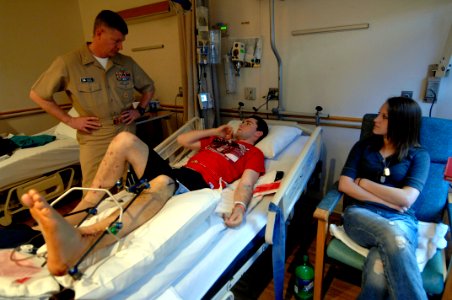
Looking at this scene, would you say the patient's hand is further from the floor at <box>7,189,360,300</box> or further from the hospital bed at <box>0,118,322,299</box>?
the floor at <box>7,189,360,300</box>

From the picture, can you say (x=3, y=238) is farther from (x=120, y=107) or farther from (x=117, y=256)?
(x=120, y=107)

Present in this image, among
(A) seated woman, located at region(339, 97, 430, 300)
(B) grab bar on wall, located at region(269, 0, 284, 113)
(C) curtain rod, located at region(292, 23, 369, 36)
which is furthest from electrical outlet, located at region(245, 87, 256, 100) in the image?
(A) seated woman, located at region(339, 97, 430, 300)

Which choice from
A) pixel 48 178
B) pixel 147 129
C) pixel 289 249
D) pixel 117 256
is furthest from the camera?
pixel 147 129

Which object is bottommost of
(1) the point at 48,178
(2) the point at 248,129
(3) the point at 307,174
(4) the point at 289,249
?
(4) the point at 289,249

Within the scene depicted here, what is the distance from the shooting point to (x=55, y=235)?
87 centimetres

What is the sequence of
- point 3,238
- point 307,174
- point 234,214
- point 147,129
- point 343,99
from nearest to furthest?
1. point 3,238
2. point 234,214
3. point 307,174
4. point 343,99
5. point 147,129

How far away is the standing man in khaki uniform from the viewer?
1.84 metres

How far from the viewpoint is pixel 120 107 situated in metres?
2.08

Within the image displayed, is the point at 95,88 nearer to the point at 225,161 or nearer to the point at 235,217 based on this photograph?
the point at 225,161

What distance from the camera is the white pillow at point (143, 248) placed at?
2.85ft

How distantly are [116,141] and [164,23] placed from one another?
6.90 feet

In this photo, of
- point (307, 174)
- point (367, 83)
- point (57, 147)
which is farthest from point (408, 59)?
point (57, 147)

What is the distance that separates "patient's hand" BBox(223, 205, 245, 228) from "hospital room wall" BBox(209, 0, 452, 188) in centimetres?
131

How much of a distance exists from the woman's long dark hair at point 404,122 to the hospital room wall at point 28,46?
393cm
